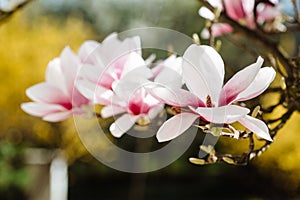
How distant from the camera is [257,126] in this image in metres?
0.45

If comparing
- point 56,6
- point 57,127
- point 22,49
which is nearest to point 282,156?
point 57,127

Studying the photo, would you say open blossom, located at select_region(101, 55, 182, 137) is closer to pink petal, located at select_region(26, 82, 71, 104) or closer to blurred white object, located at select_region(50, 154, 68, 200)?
pink petal, located at select_region(26, 82, 71, 104)

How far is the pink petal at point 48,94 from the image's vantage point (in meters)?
0.63

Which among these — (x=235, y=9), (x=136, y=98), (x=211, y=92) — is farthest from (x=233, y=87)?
(x=235, y=9)

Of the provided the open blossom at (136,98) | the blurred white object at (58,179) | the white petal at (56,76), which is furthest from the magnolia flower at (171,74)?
the blurred white object at (58,179)

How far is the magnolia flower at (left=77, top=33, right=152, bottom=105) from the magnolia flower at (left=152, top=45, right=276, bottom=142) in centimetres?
10

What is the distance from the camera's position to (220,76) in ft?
1.47

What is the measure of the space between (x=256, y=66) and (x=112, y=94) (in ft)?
0.55

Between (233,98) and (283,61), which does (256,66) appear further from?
(283,61)

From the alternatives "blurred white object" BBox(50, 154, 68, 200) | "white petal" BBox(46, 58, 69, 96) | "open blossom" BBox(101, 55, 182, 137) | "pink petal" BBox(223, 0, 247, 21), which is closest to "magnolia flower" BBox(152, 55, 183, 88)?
"open blossom" BBox(101, 55, 182, 137)

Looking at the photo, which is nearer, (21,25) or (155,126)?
(155,126)

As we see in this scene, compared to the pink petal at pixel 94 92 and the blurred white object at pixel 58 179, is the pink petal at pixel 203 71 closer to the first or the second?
the pink petal at pixel 94 92

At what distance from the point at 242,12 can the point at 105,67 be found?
26cm

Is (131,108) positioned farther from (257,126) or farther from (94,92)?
(257,126)
